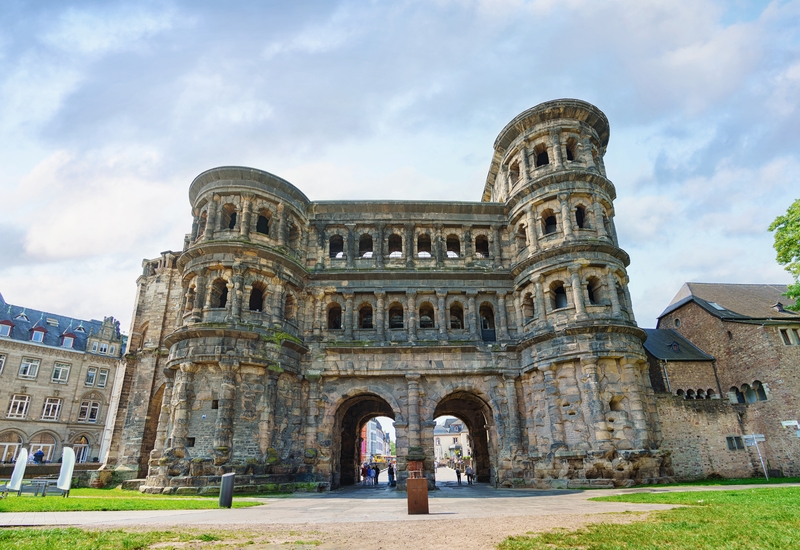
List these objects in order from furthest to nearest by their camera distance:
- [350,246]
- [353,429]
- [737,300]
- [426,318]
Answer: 1. [737,300]
2. [353,429]
3. [426,318]
4. [350,246]

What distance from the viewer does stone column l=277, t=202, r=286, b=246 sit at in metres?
24.6

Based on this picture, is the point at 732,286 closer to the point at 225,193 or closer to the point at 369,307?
the point at 369,307

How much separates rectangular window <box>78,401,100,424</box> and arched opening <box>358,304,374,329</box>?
35.2 m

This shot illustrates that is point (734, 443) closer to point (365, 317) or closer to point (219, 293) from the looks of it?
point (365, 317)

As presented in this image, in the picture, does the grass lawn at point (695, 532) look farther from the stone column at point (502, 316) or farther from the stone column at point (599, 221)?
the stone column at point (599, 221)

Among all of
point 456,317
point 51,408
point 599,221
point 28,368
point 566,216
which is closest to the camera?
point 566,216

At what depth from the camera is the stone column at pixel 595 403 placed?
20.2 meters

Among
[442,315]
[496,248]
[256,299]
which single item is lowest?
[442,315]

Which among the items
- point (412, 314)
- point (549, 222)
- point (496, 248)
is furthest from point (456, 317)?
point (549, 222)

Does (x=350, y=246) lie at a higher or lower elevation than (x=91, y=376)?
higher

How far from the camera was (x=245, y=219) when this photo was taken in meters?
23.7

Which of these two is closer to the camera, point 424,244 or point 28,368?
point 424,244

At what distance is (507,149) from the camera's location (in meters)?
→ 28.5

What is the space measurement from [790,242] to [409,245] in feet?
58.9
